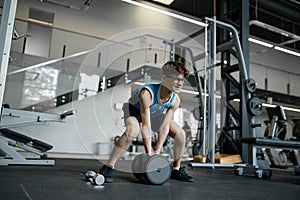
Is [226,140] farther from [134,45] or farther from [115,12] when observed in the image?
[115,12]

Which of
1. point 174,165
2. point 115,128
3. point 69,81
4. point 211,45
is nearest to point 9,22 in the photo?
point 115,128

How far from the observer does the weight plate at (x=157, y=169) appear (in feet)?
4.14

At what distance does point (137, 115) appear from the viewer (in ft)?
4.50

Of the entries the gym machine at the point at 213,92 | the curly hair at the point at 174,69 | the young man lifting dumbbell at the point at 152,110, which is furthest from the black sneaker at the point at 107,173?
the gym machine at the point at 213,92

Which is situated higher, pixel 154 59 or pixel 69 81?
pixel 69 81

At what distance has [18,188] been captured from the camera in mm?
1034

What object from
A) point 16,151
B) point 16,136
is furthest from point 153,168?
point 16,136

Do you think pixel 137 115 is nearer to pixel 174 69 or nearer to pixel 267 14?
pixel 174 69

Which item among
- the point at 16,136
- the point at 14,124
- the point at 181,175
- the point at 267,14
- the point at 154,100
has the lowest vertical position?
the point at 181,175

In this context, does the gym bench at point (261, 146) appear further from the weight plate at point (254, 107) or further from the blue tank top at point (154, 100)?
the blue tank top at point (154, 100)

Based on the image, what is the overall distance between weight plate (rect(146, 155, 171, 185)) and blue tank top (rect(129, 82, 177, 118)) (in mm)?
261

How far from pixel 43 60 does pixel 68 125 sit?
1439 mm

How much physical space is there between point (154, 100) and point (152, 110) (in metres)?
0.07

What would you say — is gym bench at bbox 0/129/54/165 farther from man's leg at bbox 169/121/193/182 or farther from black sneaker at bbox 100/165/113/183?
man's leg at bbox 169/121/193/182
